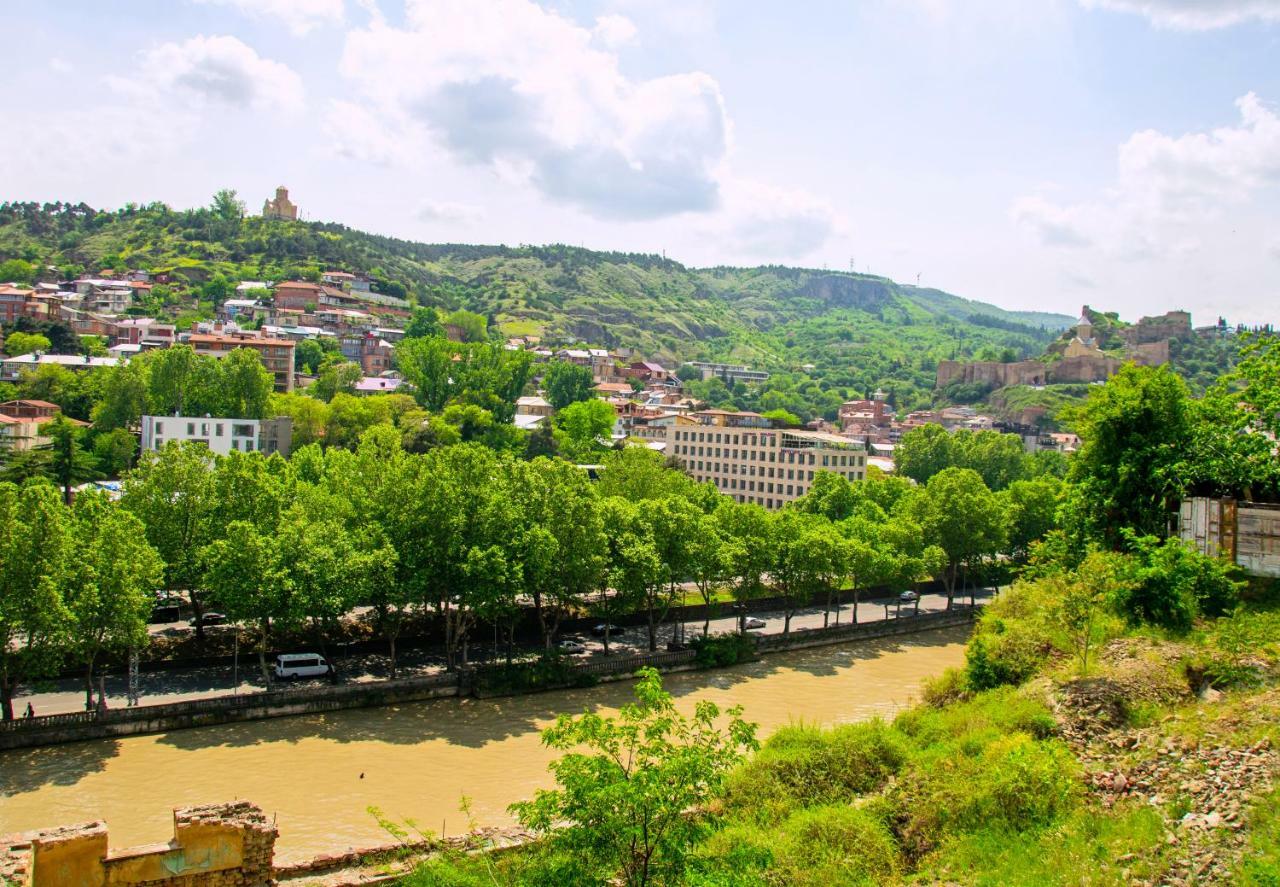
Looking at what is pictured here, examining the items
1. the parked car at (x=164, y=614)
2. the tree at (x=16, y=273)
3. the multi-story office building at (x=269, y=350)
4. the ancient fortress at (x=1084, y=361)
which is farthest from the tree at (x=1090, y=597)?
the tree at (x=16, y=273)

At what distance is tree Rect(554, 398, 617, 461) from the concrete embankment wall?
154 feet

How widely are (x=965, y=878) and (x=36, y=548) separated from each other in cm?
2573

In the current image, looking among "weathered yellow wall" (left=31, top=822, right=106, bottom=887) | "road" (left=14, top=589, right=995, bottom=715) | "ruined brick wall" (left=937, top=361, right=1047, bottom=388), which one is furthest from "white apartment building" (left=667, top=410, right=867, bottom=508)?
"ruined brick wall" (left=937, top=361, right=1047, bottom=388)

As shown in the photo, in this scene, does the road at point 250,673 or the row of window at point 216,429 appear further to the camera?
the row of window at point 216,429

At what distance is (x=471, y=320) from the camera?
487 ft

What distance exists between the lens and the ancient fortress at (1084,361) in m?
161

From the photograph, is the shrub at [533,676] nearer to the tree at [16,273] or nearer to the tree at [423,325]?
the tree at [423,325]

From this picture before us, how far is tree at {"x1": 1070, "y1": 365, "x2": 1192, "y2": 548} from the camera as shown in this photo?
85.4 feet

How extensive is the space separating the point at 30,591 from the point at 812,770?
71.8 feet

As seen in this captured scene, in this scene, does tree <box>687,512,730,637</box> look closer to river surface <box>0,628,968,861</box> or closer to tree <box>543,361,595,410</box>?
river surface <box>0,628,968,861</box>

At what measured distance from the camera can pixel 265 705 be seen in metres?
29.9

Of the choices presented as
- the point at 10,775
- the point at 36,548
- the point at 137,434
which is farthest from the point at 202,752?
the point at 137,434

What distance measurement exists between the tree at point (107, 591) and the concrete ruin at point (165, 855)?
41.4 ft

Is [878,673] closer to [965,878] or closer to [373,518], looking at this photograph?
[373,518]
